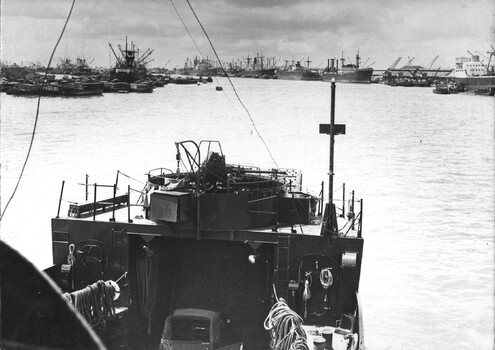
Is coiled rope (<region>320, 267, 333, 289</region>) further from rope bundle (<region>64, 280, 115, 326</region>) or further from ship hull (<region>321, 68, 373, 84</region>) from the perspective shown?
ship hull (<region>321, 68, 373, 84</region>)

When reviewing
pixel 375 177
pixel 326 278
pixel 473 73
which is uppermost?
pixel 473 73

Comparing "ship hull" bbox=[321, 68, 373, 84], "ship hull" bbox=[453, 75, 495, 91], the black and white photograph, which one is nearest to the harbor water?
the black and white photograph

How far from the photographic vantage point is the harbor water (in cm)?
1830

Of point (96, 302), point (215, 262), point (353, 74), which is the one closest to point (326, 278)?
point (215, 262)

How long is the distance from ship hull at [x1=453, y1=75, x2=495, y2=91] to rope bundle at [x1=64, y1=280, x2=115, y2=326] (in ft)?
404

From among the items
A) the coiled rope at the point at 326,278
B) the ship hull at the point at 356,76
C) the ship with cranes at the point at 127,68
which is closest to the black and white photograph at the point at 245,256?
the coiled rope at the point at 326,278

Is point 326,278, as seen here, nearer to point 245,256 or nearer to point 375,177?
point 245,256

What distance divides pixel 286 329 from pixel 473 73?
6090 inches

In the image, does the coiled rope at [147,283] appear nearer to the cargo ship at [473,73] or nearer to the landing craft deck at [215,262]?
the landing craft deck at [215,262]

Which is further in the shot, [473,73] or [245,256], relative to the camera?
[473,73]

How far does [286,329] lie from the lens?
10.1 m

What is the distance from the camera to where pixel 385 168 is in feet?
127

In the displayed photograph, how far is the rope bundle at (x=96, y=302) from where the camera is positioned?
10.3 metres

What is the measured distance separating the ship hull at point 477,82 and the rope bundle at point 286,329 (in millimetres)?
122147
